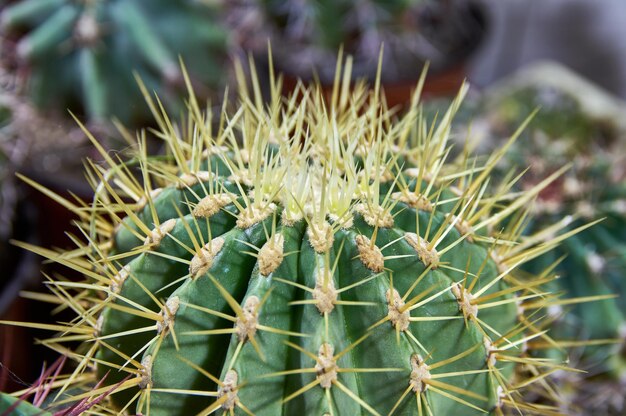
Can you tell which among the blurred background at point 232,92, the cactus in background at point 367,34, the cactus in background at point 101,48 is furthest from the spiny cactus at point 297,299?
the cactus in background at point 367,34

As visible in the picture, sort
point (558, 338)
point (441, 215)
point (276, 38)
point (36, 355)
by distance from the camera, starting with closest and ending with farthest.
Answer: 1. point (441, 215)
2. point (558, 338)
3. point (36, 355)
4. point (276, 38)

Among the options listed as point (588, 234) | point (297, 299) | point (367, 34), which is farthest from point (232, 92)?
point (297, 299)

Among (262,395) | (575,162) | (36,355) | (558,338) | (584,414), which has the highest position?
(262,395)

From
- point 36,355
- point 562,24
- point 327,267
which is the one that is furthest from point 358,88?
point 562,24

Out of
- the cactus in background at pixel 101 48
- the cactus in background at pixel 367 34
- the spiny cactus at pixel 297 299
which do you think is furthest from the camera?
the cactus in background at pixel 367 34

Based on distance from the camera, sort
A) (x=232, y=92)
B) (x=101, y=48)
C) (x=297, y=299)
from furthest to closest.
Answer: (x=232, y=92) < (x=101, y=48) < (x=297, y=299)

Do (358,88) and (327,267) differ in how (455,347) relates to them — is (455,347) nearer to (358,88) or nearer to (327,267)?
(327,267)

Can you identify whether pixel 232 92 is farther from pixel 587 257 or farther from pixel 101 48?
pixel 587 257

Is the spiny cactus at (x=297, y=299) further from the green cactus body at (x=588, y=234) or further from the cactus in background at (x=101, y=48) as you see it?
the cactus in background at (x=101, y=48)
